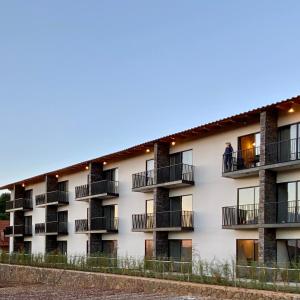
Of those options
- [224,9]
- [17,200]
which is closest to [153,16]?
[224,9]

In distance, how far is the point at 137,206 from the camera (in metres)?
32.7

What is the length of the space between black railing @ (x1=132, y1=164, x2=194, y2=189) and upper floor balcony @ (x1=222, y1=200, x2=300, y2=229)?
3.30 m

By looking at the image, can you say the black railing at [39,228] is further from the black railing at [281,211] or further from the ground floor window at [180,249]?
the black railing at [281,211]

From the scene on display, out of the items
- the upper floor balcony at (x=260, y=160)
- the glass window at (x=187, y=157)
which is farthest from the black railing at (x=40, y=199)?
the upper floor balcony at (x=260, y=160)

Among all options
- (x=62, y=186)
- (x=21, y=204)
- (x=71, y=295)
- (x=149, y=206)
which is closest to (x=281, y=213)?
(x=71, y=295)

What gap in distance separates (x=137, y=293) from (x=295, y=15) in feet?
37.6

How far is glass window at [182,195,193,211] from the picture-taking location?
92.9ft

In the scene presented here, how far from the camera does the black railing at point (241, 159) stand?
24.7m

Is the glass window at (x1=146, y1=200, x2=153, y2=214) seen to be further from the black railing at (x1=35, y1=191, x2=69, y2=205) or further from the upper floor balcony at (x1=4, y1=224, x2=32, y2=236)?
the upper floor balcony at (x1=4, y1=224, x2=32, y2=236)

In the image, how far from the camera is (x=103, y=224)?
35.8 metres

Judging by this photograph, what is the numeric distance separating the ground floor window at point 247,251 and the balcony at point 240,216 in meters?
0.88

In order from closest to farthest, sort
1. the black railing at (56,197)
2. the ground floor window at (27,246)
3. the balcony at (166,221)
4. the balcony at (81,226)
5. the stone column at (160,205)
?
the balcony at (166,221) < the stone column at (160,205) < the balcony at (81,226) < the black railing at (56,197) < the ground floor window at (27,246)

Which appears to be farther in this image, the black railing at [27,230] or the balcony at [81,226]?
the black railing at [27,230]

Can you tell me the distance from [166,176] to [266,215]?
7887mm
